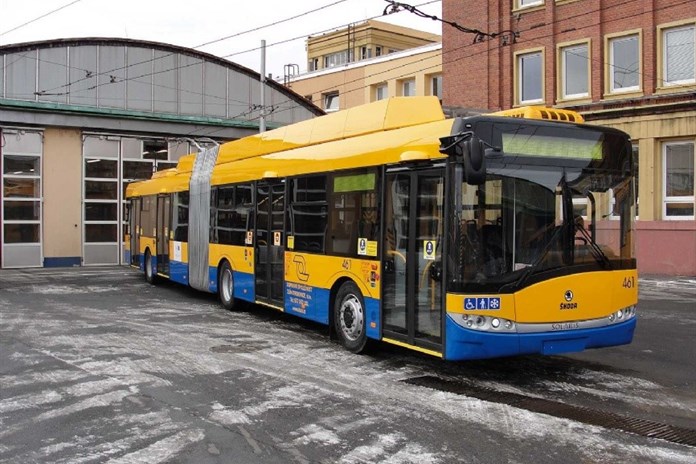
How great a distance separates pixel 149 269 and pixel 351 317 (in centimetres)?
1209

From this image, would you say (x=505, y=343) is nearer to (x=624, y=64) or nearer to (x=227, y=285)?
(x=227, y=285)

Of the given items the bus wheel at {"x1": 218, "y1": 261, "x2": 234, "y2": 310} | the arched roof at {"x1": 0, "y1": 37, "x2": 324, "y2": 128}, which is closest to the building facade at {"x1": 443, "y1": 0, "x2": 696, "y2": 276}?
the arched roof at {"x1": 0, "y1": 37, "x2": 324, "y2": 128}

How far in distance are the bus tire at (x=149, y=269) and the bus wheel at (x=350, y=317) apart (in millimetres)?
11136

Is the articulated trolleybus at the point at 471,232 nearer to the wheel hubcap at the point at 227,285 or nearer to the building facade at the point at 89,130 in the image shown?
the wheel hubcap at the point at 227,285

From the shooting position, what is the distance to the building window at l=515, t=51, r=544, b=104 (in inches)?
1065

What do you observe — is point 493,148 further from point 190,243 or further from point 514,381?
point 190,243

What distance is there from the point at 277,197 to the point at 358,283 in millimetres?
3186

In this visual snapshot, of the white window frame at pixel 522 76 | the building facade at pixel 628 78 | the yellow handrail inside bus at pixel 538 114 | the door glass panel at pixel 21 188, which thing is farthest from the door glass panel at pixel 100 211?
the yellow handrail inside bus at pixel 538 114

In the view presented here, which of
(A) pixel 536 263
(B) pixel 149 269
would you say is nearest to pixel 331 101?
(B) pixel 149 269

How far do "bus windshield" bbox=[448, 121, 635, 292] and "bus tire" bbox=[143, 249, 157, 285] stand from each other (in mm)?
14085

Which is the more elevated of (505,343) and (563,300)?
(563,300)

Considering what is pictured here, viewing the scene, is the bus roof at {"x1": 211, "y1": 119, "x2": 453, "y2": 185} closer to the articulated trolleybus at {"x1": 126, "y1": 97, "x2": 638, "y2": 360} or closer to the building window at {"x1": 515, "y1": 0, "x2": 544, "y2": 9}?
the articulated trolleybus at {"x1": 126, "y1": 97, "x2": 638, "y2": 360}

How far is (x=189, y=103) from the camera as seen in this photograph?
99.8ft

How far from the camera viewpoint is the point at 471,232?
7.30 m
